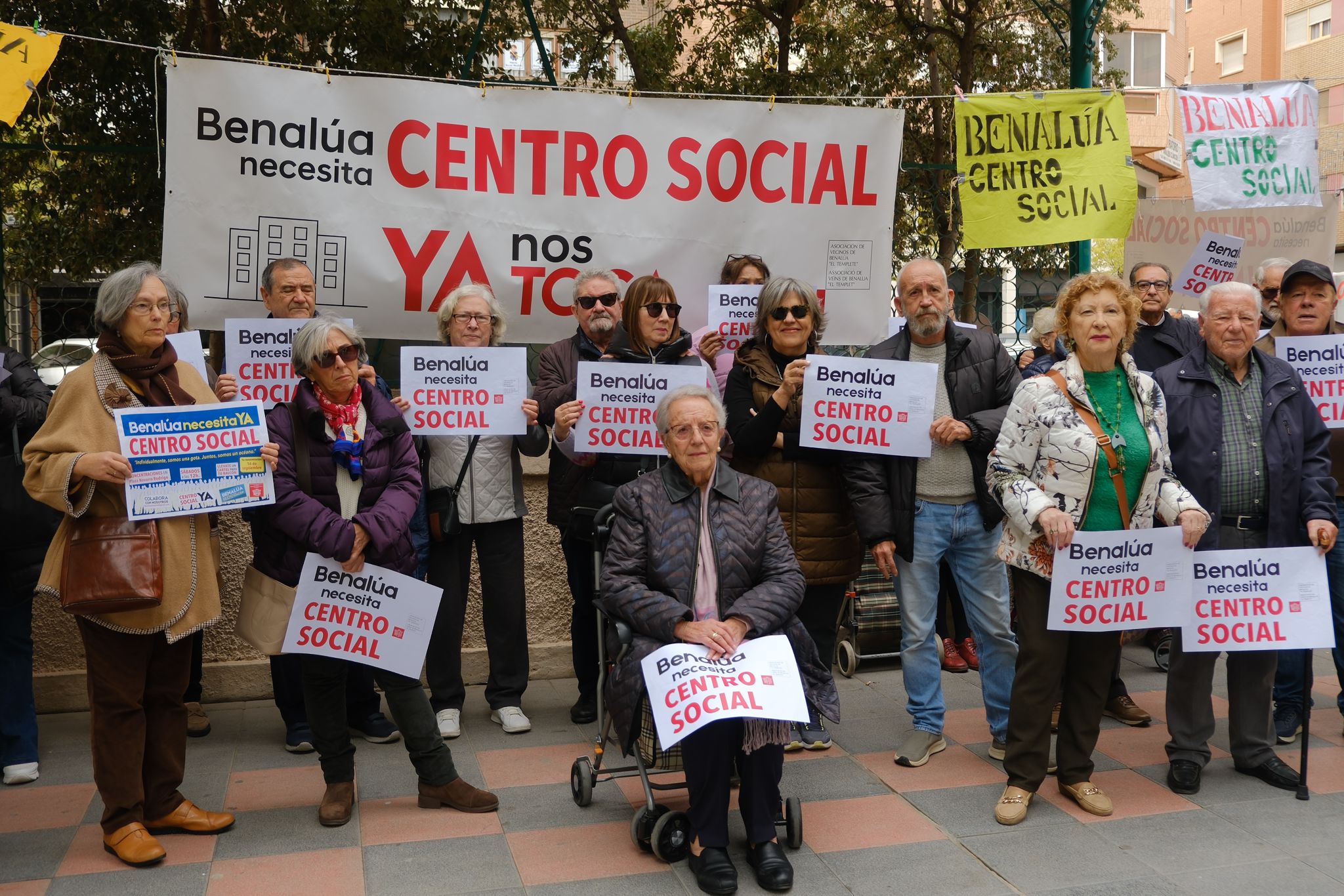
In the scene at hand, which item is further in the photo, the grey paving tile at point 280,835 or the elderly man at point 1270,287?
the elderly man at point 1270,287

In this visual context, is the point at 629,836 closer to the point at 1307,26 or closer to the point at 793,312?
the point at 793,312

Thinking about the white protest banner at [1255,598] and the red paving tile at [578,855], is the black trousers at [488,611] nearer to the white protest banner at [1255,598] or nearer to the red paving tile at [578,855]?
the red paving tile at [578,855]

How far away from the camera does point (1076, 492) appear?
175 inches

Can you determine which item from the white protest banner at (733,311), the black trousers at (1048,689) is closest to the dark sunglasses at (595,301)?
the white protest banner at (733,311)

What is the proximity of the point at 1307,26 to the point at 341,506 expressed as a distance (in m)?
41.7

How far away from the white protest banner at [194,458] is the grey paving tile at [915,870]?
2.42m

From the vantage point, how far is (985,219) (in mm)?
6789

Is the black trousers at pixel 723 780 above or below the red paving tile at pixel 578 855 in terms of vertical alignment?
above

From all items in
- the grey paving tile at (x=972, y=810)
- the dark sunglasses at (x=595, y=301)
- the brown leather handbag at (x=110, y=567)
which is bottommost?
the grey paving tile at (x=972, y=810)

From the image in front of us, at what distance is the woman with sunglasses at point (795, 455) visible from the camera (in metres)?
5.08

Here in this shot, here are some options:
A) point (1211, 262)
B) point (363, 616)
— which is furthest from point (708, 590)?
point (1211, 262)

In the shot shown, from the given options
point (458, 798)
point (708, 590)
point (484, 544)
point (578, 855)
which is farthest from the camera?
point (484, 544)

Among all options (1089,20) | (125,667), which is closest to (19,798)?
(125,667)

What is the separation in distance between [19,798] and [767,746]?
3.13 metres
